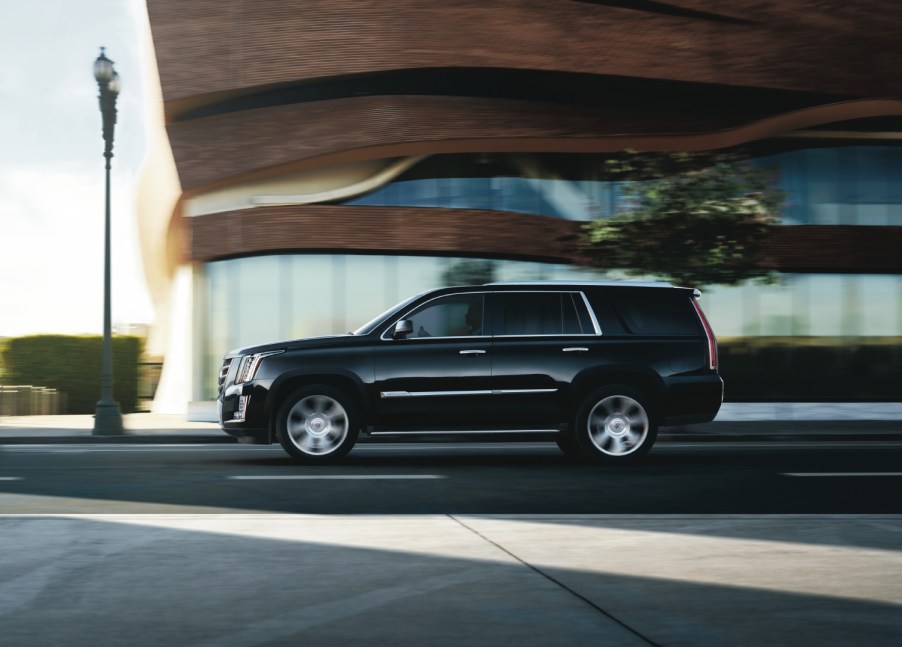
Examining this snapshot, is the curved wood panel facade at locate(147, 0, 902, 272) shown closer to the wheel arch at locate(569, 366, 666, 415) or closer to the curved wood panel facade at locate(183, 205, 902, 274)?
the curved wood panel facade at locate(183, 205, 902, 274)

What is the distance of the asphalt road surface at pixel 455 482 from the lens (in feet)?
30.2

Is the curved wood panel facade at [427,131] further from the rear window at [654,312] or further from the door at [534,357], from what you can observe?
the door at [534,357]

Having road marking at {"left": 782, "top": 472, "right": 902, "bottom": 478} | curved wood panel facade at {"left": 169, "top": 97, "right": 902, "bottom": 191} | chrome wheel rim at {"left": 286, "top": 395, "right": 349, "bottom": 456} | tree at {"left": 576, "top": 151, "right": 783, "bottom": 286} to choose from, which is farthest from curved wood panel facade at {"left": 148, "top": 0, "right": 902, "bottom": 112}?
road marking at {"left": 782, "top": 472, "right": 902, "bottom": 478}

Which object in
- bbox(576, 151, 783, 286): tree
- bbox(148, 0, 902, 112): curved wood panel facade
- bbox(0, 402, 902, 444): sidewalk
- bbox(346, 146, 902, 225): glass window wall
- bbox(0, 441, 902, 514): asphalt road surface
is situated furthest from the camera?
bbox(346, 146, 902, 225): glass window wall

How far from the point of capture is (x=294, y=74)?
2502 centimetres

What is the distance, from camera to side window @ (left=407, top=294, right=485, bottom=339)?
13.2m

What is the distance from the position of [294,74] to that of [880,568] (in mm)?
20676

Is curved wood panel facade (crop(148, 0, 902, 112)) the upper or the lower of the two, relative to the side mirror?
upper

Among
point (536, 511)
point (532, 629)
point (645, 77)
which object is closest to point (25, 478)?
point (536, 511)

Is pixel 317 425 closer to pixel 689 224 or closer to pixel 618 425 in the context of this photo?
pixel 618 425

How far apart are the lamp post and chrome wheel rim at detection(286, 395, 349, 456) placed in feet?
23.0

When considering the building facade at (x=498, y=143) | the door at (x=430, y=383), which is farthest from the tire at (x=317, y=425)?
the building facade at (x=498, y=143)

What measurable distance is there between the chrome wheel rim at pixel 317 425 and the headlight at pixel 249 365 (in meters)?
0.62

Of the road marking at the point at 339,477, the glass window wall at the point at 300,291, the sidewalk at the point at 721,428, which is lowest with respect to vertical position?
the sidewalk at the point at 721,428
